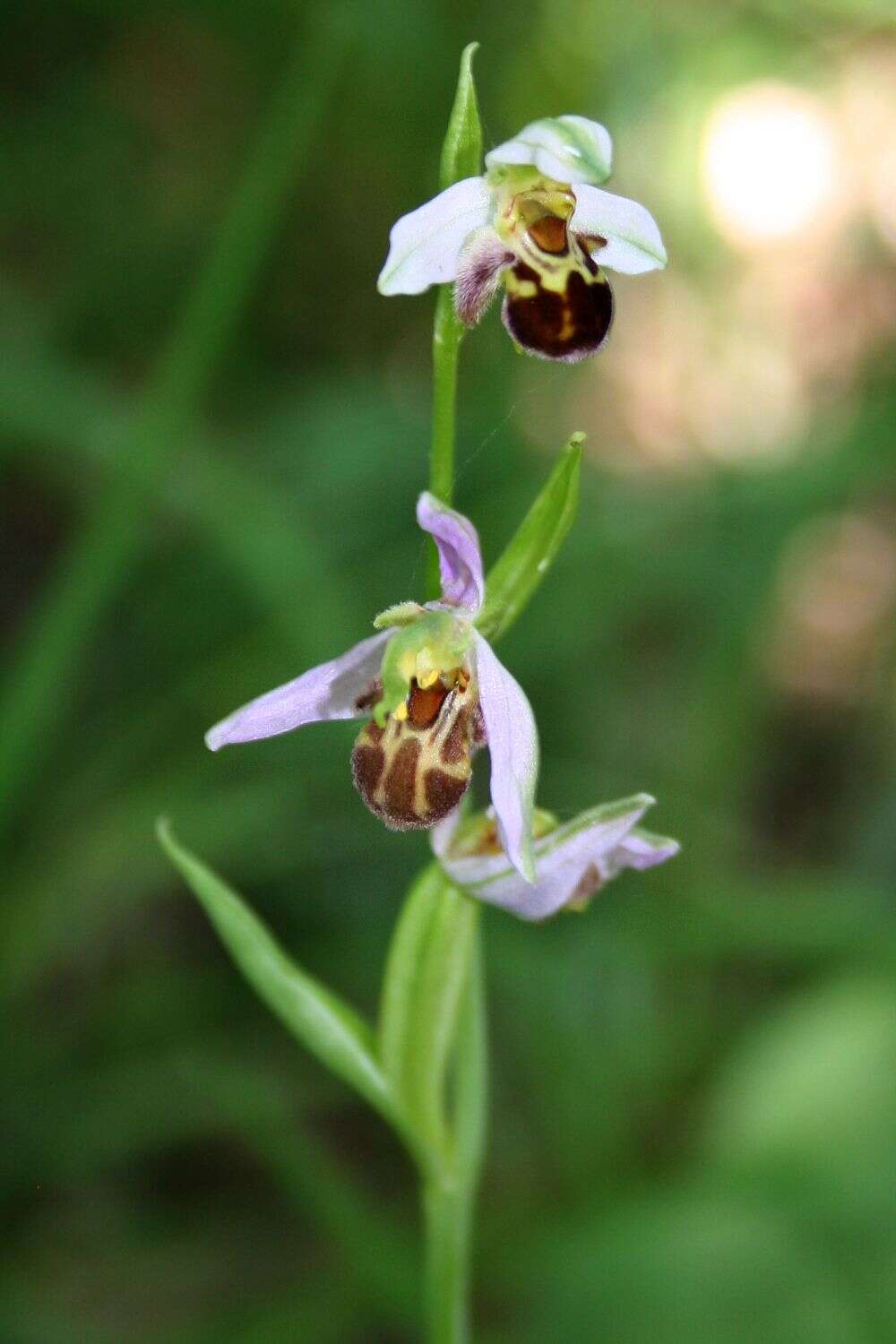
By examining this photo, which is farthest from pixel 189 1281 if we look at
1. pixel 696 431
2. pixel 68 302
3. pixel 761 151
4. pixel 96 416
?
pixel 761 151

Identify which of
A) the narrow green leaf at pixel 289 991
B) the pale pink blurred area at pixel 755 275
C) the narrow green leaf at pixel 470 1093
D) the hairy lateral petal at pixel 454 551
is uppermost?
the pale pink blurred area at pixel 755 275

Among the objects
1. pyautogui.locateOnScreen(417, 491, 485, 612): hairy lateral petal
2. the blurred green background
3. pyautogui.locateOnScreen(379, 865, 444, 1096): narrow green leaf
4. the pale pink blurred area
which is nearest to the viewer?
pyautogui.locateOnScreen(417, 491, 485, 612): hairy lateral petal

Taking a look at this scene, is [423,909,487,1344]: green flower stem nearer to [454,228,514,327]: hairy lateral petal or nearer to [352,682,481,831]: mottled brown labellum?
[352,682,481,831]: mottled brown labellum

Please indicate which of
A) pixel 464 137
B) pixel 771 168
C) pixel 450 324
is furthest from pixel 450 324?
pixel 771 168

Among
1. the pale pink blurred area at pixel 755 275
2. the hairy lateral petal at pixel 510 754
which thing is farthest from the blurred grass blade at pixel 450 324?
the pale pink blurred area at pixel 755 275

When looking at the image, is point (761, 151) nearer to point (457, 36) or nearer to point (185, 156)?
point (457, 36)

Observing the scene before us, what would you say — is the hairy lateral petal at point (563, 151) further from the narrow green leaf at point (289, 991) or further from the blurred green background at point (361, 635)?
the narrow green leaf at point (289, 991)

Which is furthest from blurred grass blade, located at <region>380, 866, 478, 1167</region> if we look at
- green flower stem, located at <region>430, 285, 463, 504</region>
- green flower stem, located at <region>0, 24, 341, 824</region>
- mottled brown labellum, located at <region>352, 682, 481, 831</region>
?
green flower stem, located at <region>0, 24, 341, 824</region>
